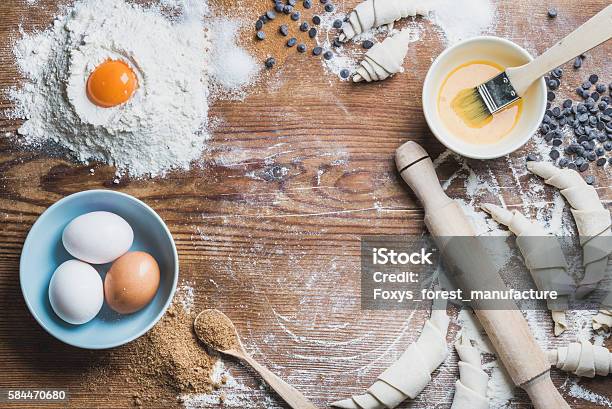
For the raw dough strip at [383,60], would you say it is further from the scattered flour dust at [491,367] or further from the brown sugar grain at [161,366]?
the brown sugar grain at [161,366]

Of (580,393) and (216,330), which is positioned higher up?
(216,330)

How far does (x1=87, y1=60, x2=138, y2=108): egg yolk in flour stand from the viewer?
1534mm

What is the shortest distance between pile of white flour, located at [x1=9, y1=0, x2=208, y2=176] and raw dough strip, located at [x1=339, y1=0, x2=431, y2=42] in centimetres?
36

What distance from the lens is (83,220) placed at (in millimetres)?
1473

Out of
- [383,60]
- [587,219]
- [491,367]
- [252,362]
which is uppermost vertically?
[383,60]

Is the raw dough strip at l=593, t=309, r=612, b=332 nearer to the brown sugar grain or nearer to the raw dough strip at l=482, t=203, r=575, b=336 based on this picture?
the raw dough strip at l=482, t=203, r=575, b=336

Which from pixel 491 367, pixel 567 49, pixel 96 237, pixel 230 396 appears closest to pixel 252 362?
pixel 230 396

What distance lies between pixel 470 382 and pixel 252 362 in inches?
20.0

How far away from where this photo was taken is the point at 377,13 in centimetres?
162

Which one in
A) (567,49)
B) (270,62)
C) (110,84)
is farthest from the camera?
(270,62)

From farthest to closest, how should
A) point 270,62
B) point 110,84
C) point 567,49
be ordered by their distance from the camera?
1. point 270,62
2. point 110,84
3. point 567,49

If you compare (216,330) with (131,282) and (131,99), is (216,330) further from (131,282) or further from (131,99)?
(131,99)

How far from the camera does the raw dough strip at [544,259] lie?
5.13 ft

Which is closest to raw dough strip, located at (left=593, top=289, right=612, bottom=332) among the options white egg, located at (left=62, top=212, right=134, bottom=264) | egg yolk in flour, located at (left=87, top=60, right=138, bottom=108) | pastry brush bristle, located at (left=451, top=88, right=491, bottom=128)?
pastry brush bristle, located at (left=451, top=88, right=491, bottom=128)
